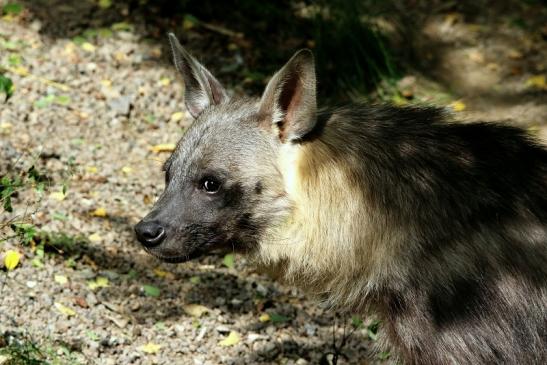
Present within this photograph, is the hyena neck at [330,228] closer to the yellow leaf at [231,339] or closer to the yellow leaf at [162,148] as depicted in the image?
the yellow leaf at [231,339]

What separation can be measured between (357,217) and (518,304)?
0.89 meters

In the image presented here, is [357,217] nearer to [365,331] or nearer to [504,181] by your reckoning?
[504,181]

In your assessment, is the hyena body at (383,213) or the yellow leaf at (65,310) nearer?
the hyena body at (383,213)

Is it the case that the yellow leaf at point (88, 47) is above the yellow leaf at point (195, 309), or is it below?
above

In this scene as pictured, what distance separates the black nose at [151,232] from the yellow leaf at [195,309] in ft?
4.24

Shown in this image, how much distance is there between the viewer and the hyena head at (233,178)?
450 centimetres

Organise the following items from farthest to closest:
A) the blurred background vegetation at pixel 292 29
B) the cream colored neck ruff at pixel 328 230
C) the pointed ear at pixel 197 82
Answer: the blurred background vegetation at pixel 292 29 < the pointed ear at pixel 197 82 < the cream colored neck ruff at pixel 328 230

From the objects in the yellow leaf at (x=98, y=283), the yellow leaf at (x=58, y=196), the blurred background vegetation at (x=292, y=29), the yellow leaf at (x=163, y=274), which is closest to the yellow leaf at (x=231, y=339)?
the yellow leaf at (x=163, y=274)

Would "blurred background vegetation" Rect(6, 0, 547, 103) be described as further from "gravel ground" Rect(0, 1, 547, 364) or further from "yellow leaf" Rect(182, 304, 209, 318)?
"yellow leaf" Rect(182, 304, 209, 318)

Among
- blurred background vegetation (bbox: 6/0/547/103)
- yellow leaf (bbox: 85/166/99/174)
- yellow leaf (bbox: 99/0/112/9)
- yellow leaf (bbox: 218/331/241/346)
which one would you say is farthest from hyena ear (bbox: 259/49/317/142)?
yellow leaf (bbox: 99/0/112/9)

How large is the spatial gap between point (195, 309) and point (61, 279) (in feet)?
2.88

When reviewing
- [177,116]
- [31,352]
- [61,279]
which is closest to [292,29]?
[177,116]

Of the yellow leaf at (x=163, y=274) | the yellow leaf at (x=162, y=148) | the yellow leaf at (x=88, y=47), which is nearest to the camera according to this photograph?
the yellow leaf at (x=163, y=274)

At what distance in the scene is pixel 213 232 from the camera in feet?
14.9
